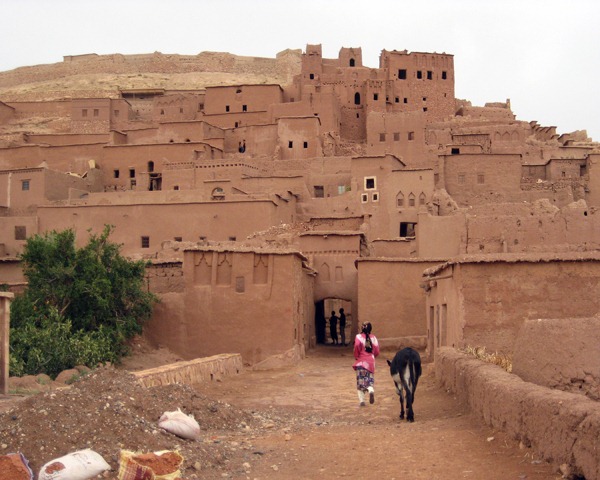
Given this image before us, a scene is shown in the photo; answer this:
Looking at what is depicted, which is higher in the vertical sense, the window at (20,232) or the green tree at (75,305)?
the window at (20,232)

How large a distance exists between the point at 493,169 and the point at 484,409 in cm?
3174

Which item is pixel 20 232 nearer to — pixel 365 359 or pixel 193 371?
pixel 193 371

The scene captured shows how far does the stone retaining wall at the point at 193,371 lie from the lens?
12.1 metres

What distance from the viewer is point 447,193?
122ft

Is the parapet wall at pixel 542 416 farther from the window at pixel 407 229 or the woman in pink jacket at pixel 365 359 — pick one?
the window at pixel 407 229

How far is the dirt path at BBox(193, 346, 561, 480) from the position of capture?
6.98 m

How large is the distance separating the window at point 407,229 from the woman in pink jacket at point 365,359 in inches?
957

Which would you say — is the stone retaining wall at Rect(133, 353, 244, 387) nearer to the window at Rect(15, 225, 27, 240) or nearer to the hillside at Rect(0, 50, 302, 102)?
the window at Rect(15, 225, 27, 240)

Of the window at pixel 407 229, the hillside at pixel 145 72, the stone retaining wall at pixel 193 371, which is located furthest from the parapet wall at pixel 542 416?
the hillside at pixel 145 72

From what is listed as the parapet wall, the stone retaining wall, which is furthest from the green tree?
the parapet wall

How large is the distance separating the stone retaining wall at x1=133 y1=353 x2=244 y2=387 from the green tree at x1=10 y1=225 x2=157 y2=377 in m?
3.21

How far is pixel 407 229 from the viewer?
119ft

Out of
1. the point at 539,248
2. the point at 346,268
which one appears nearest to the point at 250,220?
the point at 346,268

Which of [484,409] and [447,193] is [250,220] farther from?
[484,409]
